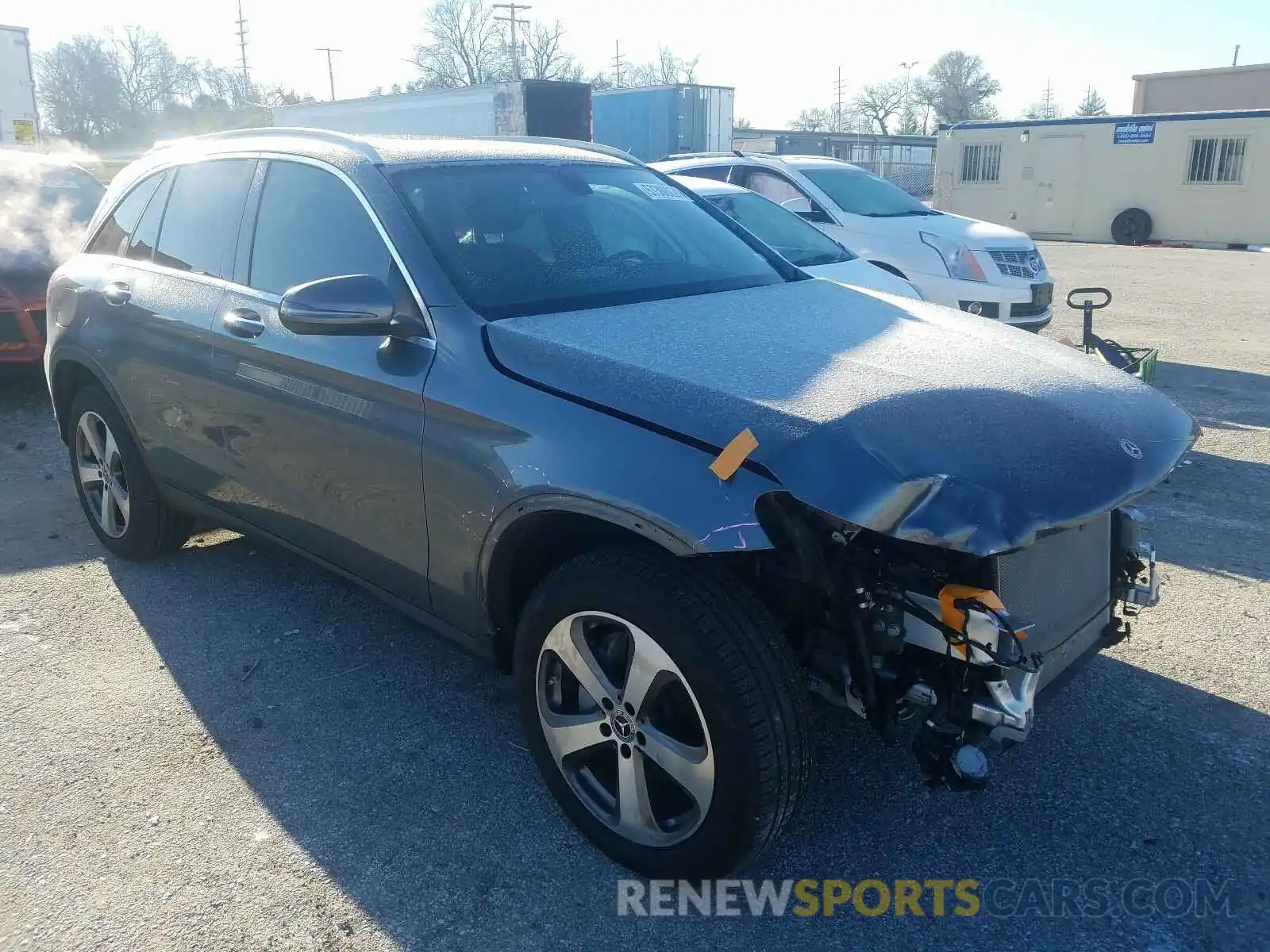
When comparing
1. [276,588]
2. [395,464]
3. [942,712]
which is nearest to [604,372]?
[395,464]

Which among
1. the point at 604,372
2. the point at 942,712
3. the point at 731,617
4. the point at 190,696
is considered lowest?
the point at 190,696

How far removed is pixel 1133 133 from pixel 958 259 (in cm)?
1813

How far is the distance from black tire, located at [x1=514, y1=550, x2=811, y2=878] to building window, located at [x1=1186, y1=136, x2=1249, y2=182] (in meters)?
25.0

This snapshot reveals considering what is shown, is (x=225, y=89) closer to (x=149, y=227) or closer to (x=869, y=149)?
(x=869, y=149)

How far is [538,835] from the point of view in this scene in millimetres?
2914

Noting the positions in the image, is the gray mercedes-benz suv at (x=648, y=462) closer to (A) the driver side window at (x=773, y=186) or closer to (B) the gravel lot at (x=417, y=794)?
(B) the gravel lot at (x=417, y=794)

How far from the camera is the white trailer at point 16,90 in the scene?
18.4m

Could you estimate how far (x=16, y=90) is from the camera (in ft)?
61.4

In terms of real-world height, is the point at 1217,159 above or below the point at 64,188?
above

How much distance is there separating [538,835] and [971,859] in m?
1.17

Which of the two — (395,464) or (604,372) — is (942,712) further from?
(395,464)

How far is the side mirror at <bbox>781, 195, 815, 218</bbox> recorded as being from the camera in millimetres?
10203

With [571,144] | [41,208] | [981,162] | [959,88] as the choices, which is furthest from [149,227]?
[959,88]

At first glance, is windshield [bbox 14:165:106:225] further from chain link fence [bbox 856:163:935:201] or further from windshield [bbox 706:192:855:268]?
chain link fence [bbox 856:163:935:201]
